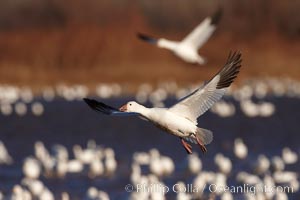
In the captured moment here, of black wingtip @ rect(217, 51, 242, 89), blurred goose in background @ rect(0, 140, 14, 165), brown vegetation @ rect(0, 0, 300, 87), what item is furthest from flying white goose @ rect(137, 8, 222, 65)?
brown vegetation @ rect(0, 0, 300, 87)

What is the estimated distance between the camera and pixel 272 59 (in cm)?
3938

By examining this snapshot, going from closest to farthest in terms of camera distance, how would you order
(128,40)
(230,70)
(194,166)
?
(230,70) < (194,166) < (128,40)

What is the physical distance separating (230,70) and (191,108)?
62 cm

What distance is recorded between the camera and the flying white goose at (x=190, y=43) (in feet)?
50.0

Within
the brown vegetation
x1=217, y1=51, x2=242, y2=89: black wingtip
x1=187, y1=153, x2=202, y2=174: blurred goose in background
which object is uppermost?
the brown vegetation

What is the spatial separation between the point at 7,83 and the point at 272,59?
976 cm

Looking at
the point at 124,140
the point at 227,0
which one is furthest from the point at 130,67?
the point at 124,140

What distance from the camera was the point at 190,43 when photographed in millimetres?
15695

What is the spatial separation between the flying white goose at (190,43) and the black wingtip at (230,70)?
4.31 metres

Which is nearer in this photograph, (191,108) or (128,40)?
(191,108)

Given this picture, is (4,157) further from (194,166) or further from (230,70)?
(230,70)

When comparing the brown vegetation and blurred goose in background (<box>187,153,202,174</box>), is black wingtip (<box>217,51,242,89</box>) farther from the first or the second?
the brown vegetation

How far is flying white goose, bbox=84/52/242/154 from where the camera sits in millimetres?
10805

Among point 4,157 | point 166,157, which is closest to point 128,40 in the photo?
point 166,157
